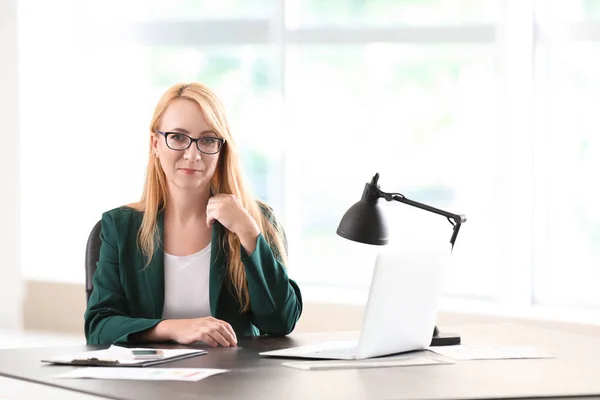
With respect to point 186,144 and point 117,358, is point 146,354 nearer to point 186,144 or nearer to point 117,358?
point 117,358

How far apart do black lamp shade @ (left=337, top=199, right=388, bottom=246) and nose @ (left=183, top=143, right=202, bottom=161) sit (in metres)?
0.51

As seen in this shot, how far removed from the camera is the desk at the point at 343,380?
6.39 feet

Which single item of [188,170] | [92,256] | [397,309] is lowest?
[397,309]

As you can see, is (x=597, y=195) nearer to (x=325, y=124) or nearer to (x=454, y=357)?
(x=325, y=124)

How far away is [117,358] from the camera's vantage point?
2297mm

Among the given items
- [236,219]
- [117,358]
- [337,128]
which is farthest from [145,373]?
[337,128]

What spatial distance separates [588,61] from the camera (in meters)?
5.01

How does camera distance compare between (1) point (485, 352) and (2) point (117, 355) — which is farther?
(1) point (485, 352)

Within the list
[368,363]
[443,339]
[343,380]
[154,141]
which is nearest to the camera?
[343,380]

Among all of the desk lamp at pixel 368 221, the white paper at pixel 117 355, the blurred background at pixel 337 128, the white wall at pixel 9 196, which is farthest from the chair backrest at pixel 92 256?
the white wall at pixel 9 196

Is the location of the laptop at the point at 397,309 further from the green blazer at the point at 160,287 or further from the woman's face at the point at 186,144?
the woman's face at the point at 186,144

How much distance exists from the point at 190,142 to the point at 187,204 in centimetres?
20

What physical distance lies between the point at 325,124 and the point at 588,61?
5.28ft

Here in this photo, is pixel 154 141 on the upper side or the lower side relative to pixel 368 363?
upper
